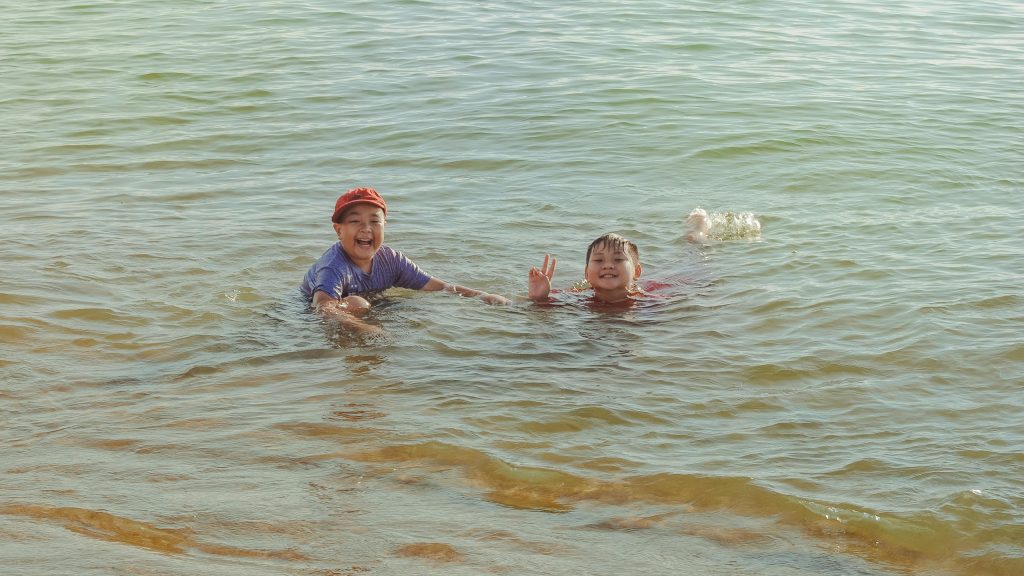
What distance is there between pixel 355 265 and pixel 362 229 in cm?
29

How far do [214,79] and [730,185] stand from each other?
7590 millimetres

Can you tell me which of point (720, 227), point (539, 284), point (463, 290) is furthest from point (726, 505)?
point (720, 227)

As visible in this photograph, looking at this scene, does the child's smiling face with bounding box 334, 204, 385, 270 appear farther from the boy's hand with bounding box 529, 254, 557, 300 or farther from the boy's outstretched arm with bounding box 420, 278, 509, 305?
the boy's hand with bounding box 529, 254, 557, 300

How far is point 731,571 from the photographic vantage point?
3.93 metres

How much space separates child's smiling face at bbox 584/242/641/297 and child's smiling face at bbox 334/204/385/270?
1.36 m

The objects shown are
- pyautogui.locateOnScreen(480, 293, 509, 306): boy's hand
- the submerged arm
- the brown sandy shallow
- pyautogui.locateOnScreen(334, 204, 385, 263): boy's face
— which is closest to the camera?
the brown sandy shallow

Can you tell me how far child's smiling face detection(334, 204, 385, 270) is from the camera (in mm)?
7391

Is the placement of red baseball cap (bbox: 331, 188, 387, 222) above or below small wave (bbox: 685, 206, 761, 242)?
above

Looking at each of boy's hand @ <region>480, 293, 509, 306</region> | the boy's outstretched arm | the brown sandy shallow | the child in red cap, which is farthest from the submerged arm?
the brown sandy shallow

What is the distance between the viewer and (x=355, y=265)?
7.56 metres

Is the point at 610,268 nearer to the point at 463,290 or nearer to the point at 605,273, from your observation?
the point at 605,273

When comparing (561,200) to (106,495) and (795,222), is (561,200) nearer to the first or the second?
(795,222)

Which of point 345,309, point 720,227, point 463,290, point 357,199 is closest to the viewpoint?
point 345,309

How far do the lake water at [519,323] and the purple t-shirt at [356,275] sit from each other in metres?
0.12
